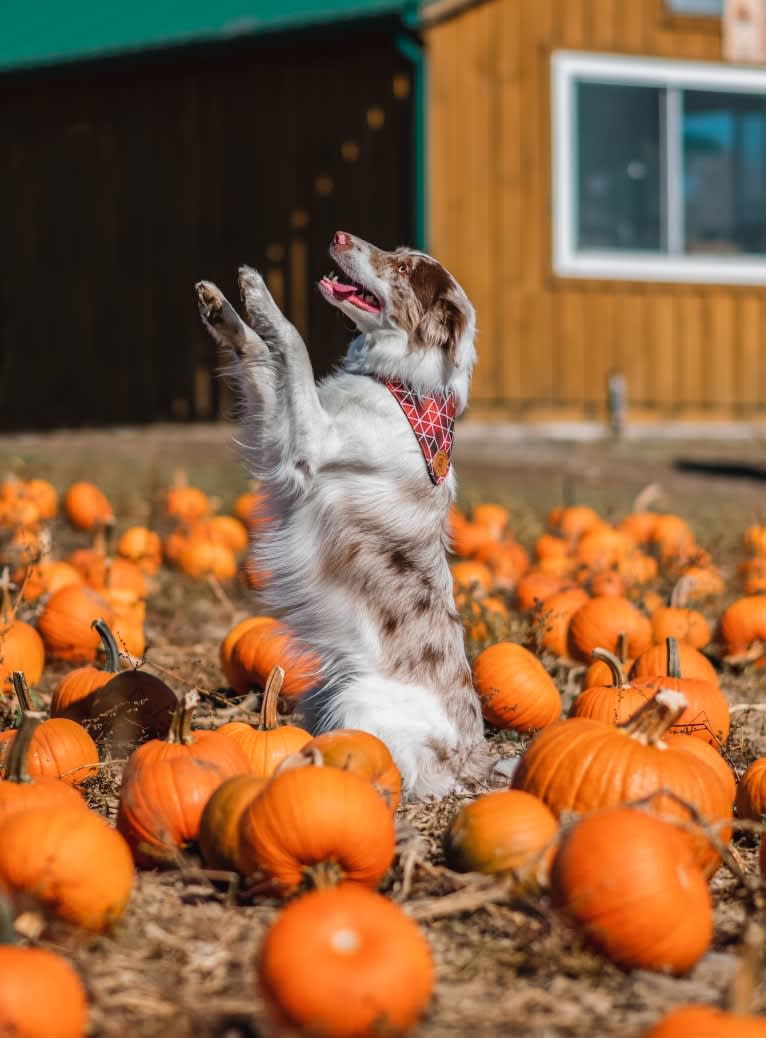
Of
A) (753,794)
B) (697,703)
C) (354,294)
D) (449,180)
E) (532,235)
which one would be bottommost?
(753,794)

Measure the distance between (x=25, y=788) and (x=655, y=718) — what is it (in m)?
1.53

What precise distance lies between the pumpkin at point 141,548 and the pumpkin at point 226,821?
4.19 metres

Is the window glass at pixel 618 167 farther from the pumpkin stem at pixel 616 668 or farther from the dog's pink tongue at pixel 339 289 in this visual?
the pumpkin stem at pixel 616 668

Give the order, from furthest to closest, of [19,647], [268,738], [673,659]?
[19,647], [673,659], [268,738]

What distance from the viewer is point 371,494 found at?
430 centimetres

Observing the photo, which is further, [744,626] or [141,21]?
[141,21]

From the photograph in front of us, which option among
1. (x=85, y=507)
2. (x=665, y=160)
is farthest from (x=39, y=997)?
(x=665, y=160)

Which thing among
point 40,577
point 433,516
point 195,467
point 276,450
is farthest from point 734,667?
point 195,467

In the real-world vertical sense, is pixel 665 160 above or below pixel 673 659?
above

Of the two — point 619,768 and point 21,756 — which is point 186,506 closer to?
point 21,756

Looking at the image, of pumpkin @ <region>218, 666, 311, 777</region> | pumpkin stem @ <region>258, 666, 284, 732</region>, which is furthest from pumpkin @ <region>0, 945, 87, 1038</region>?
pumpkin stem @ <region>258, 666, 284, 732</region>

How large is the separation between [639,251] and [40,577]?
9866mm

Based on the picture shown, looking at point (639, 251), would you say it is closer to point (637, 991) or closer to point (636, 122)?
point (636, 122)

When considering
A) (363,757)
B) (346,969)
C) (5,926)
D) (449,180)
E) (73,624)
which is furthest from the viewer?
(449,180)
